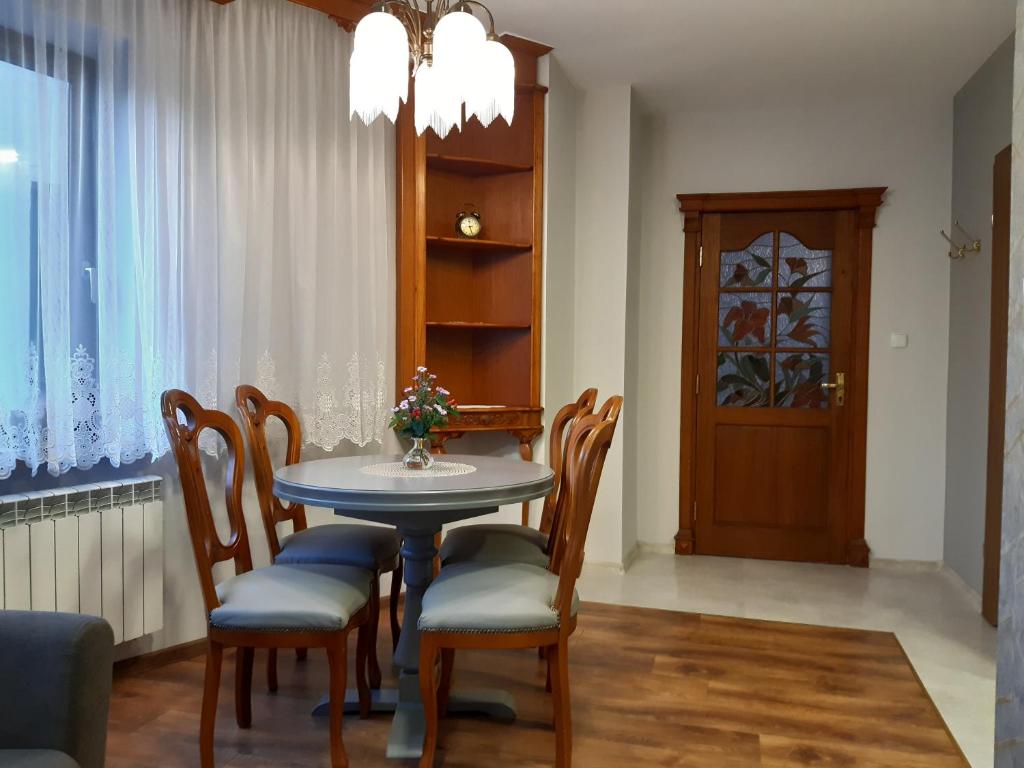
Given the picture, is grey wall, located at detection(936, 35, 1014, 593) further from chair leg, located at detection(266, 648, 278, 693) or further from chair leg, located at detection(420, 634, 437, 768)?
chair leg, located at detection(266, 648, 278, 693)

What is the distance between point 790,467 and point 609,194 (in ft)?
6.30

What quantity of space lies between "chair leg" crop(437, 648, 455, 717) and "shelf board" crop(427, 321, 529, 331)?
63.4 inches

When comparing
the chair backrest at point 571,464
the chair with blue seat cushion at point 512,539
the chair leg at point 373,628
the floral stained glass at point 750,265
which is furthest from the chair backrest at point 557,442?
the floral stained glass at point 750,265

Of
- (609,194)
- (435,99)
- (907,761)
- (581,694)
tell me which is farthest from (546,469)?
(609,194)

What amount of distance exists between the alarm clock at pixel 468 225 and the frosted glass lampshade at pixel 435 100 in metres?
1.60

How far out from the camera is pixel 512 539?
281 centimetres

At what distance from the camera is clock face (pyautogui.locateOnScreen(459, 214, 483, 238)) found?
3.94 meters

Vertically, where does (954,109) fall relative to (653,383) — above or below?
above

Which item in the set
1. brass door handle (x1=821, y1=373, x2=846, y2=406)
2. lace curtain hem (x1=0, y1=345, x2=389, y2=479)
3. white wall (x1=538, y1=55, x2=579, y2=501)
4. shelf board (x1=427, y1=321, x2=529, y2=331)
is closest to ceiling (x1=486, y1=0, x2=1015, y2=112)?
white wall (x1=538, y1=55, x2=579, y2=501)

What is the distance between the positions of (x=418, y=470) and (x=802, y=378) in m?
2.93

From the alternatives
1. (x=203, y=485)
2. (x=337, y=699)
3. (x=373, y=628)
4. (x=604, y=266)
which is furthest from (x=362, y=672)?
(x=604, y=266)

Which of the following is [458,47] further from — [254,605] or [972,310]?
[972,310]

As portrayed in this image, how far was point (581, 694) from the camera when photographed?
269 cm

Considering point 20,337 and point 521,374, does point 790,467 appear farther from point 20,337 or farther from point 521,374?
point 20,337
